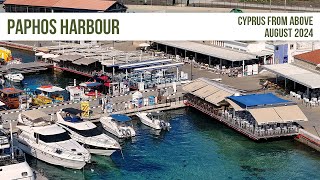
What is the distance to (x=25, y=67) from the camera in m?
69.6

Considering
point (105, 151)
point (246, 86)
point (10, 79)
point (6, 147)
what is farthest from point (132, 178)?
point (10, 79)

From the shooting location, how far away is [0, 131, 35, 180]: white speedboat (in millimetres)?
32750

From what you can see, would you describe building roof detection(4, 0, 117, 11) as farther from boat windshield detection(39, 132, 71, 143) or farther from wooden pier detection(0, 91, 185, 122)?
boat windshield detection(39, 132, 71, 143)

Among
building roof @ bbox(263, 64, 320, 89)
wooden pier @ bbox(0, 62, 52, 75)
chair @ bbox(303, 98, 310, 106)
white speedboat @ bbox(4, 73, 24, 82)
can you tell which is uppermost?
building roof @ bbox(263, 64, 320, 89)

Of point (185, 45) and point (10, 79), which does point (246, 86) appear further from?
point (10, 79)

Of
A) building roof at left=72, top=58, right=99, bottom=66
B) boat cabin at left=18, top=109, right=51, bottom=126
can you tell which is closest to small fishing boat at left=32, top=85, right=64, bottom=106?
boat cabin at left=18, top=109, right=51, bottom=126

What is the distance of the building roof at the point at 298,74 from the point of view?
5161 cm

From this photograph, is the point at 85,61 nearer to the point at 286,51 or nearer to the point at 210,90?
the point at 210,90

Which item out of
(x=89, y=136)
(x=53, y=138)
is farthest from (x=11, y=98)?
(x=53, y=138)

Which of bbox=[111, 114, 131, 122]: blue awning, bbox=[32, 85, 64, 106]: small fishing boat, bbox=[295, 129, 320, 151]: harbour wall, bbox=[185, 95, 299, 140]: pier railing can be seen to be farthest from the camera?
bbox=[32, 85, 64, 106]: small fishing boat

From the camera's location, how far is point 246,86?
193ft

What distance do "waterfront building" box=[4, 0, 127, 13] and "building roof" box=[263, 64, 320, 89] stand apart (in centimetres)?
3799

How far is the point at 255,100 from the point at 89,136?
1268 cm

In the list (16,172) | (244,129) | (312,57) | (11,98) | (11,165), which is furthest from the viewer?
(312,57)
